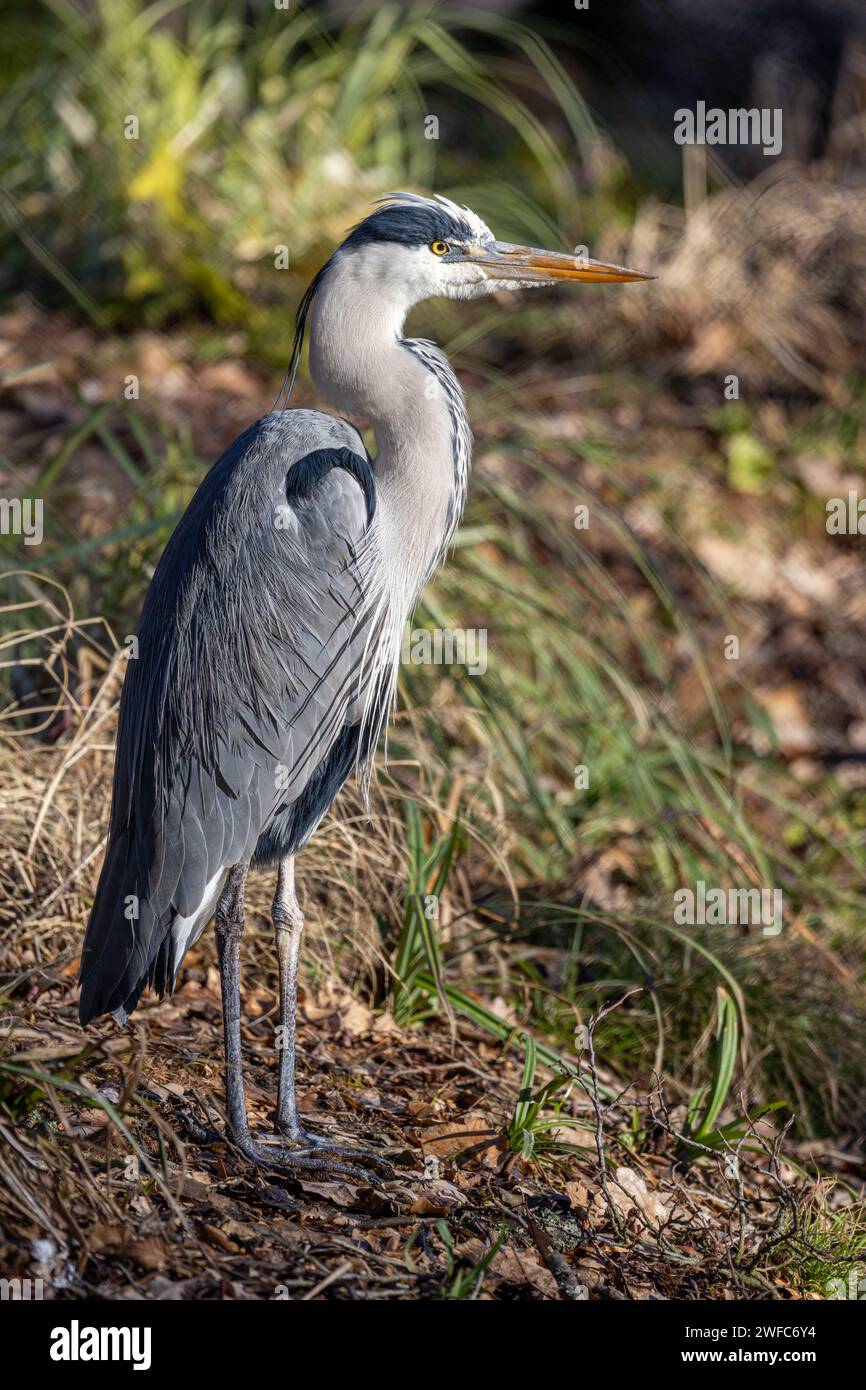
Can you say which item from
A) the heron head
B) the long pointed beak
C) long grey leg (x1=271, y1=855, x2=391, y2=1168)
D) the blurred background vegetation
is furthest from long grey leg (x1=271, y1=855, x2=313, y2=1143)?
the long pointed beak

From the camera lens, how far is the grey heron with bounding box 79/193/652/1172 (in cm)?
303

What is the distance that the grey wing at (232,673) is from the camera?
3031 millimetres

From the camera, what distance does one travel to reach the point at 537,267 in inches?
133

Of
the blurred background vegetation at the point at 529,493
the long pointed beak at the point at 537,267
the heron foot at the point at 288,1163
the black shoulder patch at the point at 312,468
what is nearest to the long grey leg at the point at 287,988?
the heron foot at the point at 288,1163

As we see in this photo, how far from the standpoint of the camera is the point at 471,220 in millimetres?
3305

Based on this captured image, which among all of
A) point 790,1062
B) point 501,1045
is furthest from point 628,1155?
point 790,1062

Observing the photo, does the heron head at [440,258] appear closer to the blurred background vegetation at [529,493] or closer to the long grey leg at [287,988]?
the blurred background vegetation at [529,493]

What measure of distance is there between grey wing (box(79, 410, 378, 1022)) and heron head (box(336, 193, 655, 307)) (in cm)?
38

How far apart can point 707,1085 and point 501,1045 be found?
587 mm

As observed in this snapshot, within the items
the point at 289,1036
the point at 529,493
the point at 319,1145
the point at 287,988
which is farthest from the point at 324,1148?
the point at 529,493

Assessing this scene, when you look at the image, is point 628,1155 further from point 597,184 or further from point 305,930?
point 597,184

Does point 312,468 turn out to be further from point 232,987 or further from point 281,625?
point 232,987

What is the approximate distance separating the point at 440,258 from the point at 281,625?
923 mm

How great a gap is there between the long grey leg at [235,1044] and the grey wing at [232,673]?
0.05 m
